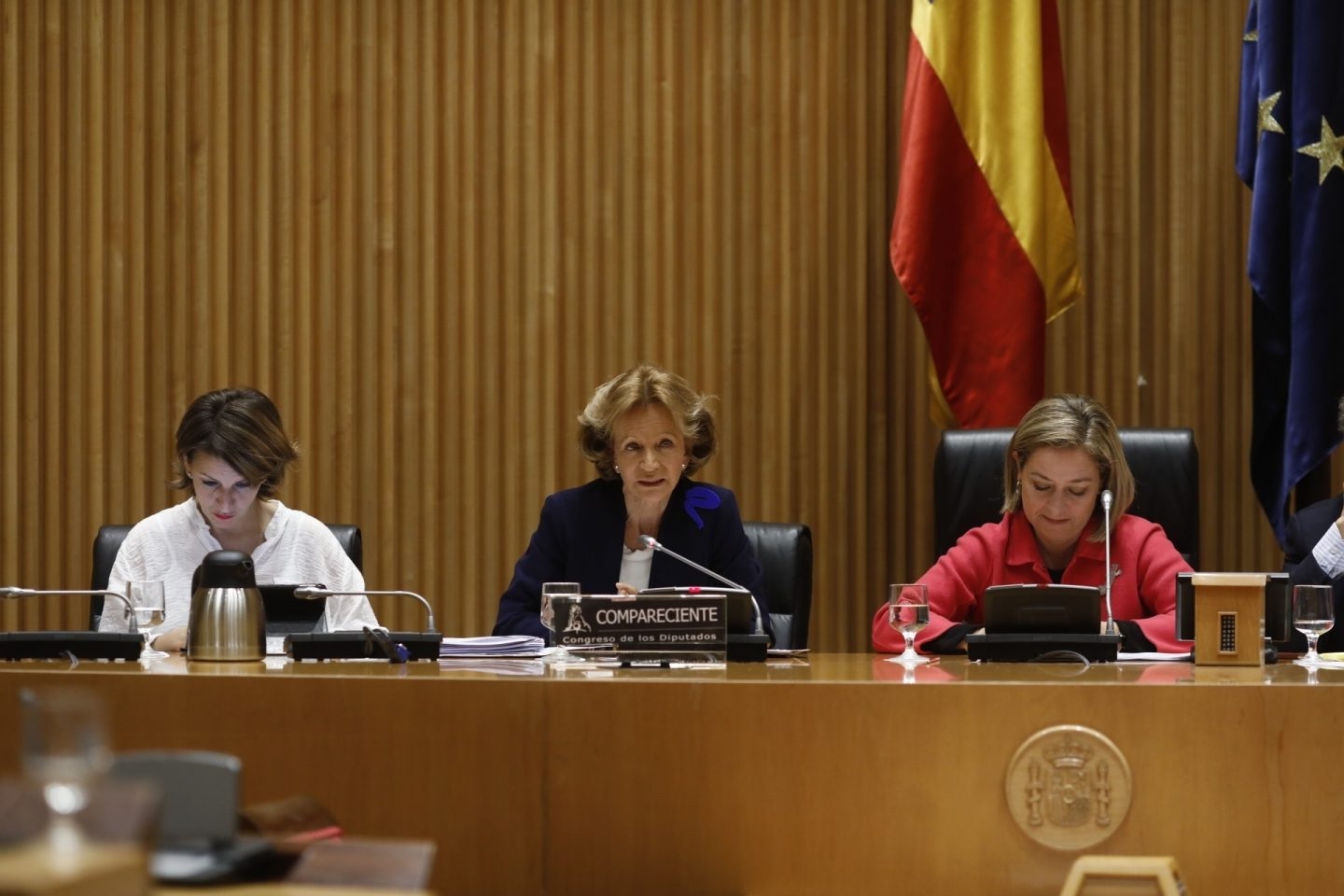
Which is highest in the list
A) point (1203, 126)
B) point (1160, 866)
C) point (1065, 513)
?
point (1203, 126)

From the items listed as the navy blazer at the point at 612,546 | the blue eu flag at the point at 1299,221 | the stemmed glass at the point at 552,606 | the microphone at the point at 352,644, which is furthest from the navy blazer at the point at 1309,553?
the microphone at the point at 352,644

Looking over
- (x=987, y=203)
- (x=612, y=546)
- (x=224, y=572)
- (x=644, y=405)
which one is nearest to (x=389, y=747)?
(x=224, y=572)

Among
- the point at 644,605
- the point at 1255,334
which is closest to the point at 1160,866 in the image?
the point at 644,605

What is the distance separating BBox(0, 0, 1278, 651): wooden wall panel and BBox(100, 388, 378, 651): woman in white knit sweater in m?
0.95

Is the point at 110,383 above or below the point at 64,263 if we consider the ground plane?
below

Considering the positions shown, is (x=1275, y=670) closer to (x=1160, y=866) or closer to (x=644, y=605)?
(x=1160, y=866)

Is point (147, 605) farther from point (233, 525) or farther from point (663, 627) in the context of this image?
point (663, 627)

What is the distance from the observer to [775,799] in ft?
6.72

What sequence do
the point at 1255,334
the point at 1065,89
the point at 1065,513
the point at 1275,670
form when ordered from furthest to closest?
1. the point at 1065,89
2. the point at 1255,334
3. the point at 1065,513
4. the point at 1275,670

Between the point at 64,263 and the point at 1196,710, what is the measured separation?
3523 mm

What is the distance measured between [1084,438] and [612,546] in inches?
39.9

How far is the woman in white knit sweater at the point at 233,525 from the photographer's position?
339 cm

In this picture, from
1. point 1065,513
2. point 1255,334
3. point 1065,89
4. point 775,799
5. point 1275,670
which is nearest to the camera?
point 775,799

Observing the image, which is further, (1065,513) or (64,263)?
(64,263)
